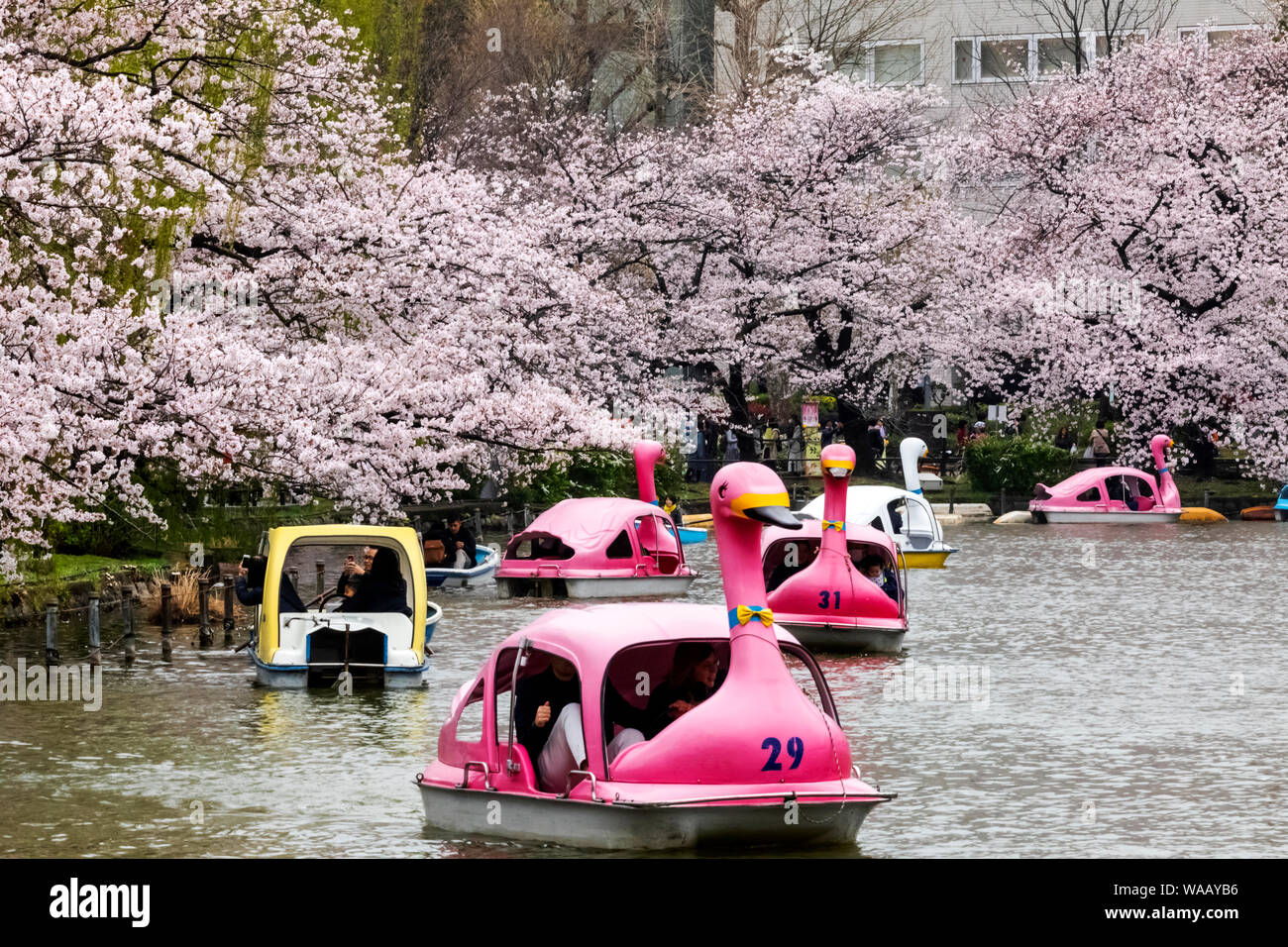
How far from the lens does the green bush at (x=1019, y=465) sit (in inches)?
2045

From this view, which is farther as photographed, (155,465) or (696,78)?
(696,78)

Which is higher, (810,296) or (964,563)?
(810,296)

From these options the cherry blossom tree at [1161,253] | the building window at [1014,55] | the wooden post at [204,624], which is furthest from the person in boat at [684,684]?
the building window at [1014,55]

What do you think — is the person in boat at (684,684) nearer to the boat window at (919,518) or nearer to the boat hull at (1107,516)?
the boat window at (919,518)

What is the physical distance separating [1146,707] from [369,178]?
714 inches

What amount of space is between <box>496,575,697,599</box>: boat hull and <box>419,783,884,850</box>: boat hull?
18019 mm

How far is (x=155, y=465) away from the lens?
2798 cm

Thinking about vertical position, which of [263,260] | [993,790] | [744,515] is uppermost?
[263,260]

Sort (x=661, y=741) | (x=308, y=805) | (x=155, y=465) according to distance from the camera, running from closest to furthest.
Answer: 1. (x=661, y=741)
2. (x=308, y=805)
3. (x=155, y=465)

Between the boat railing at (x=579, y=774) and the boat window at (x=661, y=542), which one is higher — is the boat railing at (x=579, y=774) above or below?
below

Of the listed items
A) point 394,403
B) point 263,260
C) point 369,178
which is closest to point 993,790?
point 394,403

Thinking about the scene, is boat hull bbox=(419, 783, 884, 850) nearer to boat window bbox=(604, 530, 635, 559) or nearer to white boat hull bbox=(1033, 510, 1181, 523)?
boat window bbox=(604, 530, 635, 559)

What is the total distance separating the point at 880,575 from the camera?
26672 millimetres
